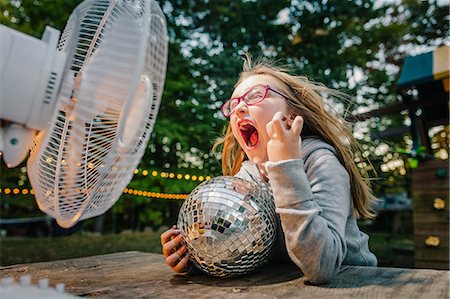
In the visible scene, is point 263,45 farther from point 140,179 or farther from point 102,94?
point 102,94

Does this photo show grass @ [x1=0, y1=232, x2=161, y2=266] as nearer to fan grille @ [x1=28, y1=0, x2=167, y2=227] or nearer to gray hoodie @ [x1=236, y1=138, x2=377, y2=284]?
fan grille @ [x1=28, y1=0, x2=167, y2=227]

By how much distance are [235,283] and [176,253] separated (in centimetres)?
24

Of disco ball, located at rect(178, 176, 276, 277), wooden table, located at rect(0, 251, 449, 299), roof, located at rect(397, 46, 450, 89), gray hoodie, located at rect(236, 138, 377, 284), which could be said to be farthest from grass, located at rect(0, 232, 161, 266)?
gray hoodie, located at rect(236, 138, 377, 284)

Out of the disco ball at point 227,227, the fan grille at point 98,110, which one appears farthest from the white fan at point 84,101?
the disco ball at point 227,227

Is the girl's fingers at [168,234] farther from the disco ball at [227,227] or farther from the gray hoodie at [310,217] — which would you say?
the gray hoodie at [310,217]

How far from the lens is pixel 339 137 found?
5.17 feet

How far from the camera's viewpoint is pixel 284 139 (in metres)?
1.08

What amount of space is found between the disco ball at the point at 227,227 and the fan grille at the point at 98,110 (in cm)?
25

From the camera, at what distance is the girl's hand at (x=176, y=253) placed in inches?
49.3

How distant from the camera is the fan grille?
832mm

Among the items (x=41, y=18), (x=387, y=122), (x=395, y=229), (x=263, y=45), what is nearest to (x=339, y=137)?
(x=263, y=45)

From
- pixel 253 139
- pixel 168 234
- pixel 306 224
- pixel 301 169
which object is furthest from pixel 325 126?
pixel 168 234

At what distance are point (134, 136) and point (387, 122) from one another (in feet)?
A: 29.3

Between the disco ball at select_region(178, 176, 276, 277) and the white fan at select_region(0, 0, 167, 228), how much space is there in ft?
0.82
